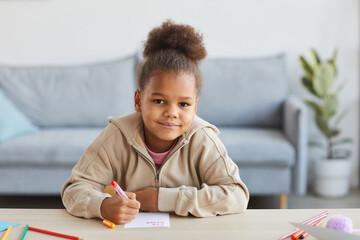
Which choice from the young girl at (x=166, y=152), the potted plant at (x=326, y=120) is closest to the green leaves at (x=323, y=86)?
the potted plant at (x=326, y=120)

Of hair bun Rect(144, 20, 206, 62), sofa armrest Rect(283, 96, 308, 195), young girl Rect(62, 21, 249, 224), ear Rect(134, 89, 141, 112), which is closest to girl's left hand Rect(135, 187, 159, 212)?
young girl Rect(62, 21, 249, 224)

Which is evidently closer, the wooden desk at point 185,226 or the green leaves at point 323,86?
the wooden desk at point 185,226

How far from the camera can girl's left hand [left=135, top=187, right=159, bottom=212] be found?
3.36ft

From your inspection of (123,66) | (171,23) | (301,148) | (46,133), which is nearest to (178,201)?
(171,23)

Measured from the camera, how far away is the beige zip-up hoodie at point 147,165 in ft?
3.58

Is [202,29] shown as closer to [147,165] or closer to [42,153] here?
[42,153]

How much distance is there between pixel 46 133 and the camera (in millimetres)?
2719

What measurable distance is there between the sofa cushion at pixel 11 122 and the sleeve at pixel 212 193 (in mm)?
1772

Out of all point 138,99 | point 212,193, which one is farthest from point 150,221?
point 138,99

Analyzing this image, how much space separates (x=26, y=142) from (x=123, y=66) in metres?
0.88

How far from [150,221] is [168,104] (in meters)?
0.31

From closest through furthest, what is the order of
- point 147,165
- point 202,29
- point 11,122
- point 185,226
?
point 185,226 < point 147,165 < point 11,122 < point 202,29

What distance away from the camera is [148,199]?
3.43 ft

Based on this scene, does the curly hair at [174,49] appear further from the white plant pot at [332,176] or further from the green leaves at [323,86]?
the white plant pot at [332,176]
